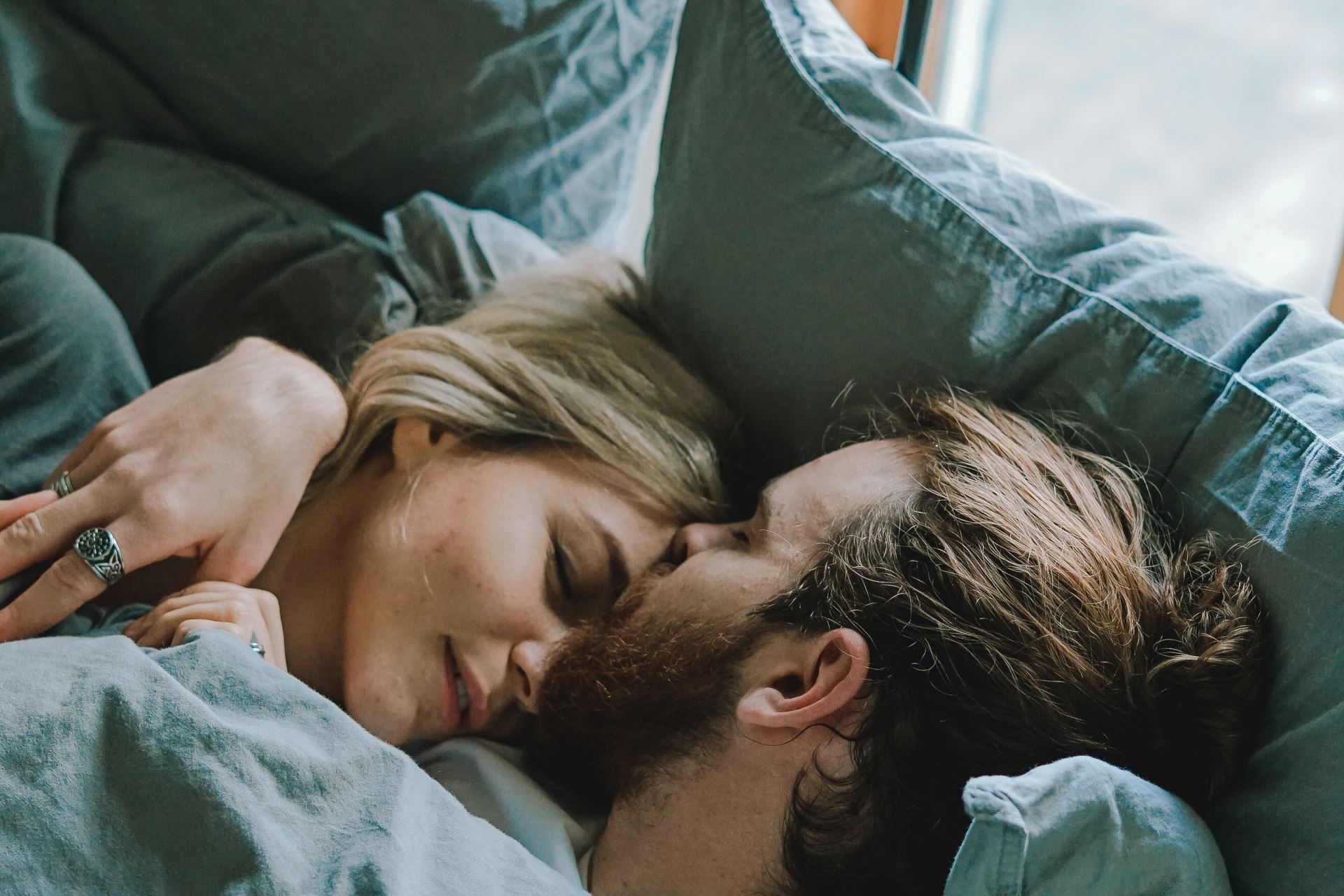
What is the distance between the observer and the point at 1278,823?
2.16 feet

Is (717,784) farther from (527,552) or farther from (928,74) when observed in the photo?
(928,74)

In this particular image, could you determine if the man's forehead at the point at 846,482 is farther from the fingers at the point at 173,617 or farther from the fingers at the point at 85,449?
the fingers at the point at 85,449

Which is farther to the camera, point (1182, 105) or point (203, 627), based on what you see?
point (1182, 105)

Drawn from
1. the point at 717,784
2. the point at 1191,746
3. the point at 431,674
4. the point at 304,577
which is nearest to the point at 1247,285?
the point at 1191,746

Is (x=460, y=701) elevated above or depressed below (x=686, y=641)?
below

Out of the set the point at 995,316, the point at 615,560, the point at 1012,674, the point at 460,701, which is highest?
the point at 995,316

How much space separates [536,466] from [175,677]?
0.39 metres

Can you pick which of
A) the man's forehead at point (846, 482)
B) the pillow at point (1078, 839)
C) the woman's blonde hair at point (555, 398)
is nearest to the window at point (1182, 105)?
the woman's blonde hair at point (555, 398)

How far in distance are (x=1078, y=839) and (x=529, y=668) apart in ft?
1.43

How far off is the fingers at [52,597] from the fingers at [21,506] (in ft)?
0.18

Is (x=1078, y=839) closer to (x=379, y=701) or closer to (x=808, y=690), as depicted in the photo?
(x=808, y=690)

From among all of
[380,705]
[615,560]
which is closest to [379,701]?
[380,705]

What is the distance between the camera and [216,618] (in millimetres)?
793

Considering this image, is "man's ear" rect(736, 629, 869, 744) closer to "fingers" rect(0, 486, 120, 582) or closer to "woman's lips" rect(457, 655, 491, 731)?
"woman's lips" rect(457, 655, 491, 731)
